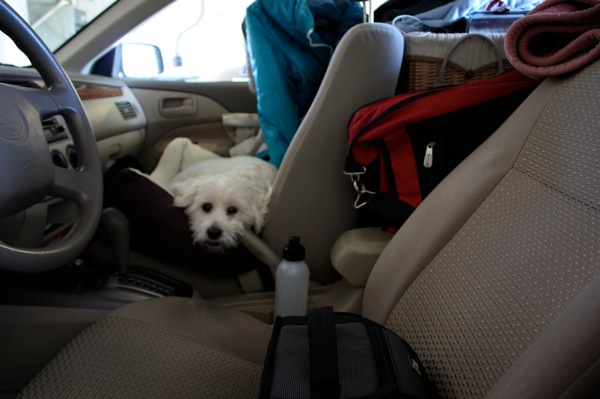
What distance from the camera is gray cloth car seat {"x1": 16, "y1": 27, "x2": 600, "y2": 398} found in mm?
456

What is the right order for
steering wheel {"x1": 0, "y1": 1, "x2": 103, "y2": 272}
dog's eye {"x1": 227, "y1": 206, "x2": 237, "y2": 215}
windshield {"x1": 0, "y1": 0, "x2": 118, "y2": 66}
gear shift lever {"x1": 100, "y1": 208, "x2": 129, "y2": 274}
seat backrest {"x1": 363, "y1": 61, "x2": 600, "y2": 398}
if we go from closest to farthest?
seat backrest {"x1": 363, "y1": 61, "x2": 600, "y2": 398}, steering wheel {"x1": 0, "y1": 1, "x2": 103, "y2": 272}, gear shift lever {"x1": 100, "y1": 208, "x2": 129, "y2": 274}, dog's eye {"x1": 227, "y1": 206, "x2": 237, "y2": 215}, windshield {"x1": 0, "y1": 0, "x2": 118, "y2": 66}

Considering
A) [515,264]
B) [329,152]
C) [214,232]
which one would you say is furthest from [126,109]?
[515,264]

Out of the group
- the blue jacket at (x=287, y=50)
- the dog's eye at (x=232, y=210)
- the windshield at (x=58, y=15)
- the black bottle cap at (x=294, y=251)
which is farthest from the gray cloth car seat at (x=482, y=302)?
the windshield at (x=58, y=15)

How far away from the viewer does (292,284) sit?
3.58ft

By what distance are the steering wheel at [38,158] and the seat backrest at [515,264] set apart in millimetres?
564

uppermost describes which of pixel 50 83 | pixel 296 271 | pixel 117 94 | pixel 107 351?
pixel 50 83

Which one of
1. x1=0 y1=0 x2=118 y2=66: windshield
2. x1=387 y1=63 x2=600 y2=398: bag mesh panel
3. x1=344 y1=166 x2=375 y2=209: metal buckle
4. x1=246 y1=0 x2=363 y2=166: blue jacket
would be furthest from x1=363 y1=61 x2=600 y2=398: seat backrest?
x1=0 y1=0 x2=118 y2=66: windshield

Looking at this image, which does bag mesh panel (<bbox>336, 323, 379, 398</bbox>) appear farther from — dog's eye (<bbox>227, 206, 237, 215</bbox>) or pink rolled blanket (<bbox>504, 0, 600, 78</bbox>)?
dog's eye (<bbox>227, 206, 237, 215</bbox>)

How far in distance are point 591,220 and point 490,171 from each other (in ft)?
0.69

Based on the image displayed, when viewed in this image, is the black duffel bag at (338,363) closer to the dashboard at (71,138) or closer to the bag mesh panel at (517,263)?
the bag mesh panel at (517,263)

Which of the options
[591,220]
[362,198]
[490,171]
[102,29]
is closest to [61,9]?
[102,29]

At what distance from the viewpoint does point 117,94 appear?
1729 mm

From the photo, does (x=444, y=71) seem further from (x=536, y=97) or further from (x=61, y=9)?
(x=61, y=9)

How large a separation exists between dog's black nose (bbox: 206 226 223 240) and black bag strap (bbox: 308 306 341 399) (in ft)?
2.25
